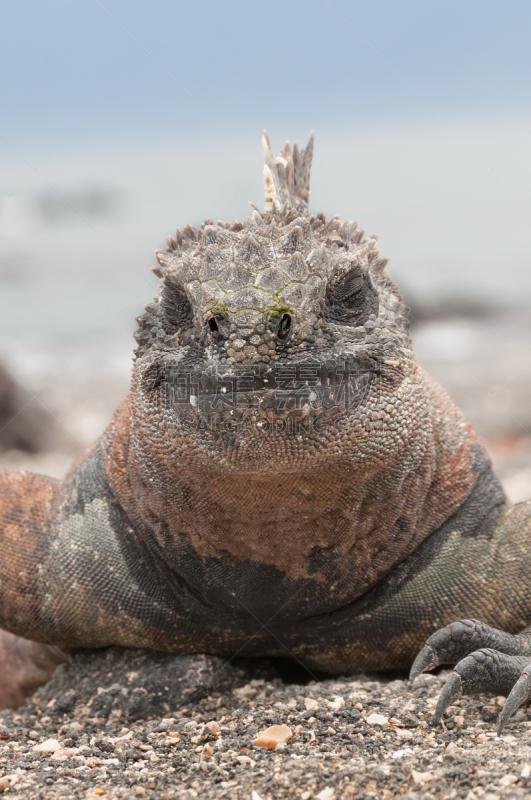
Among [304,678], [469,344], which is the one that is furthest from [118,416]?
[469,344]

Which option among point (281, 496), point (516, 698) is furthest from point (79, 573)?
point (516, 698)

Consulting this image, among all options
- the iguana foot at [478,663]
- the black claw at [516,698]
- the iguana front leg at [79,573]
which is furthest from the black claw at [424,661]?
the iguana front leg at [79,573]

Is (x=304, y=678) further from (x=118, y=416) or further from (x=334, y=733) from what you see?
(x=118, y=416)

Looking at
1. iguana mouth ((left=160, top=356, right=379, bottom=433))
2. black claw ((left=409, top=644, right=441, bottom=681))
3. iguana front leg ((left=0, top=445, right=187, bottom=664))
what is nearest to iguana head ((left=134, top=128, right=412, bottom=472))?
iguana mouth ((left=160, top=356, right=379, bottom=433))

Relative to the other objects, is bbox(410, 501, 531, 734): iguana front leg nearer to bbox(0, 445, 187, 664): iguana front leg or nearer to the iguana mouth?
the iguana mouth

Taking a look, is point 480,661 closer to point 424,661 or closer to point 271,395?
point 424,661

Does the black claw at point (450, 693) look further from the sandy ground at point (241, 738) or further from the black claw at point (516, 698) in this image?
the black claw at point (516, 698)
